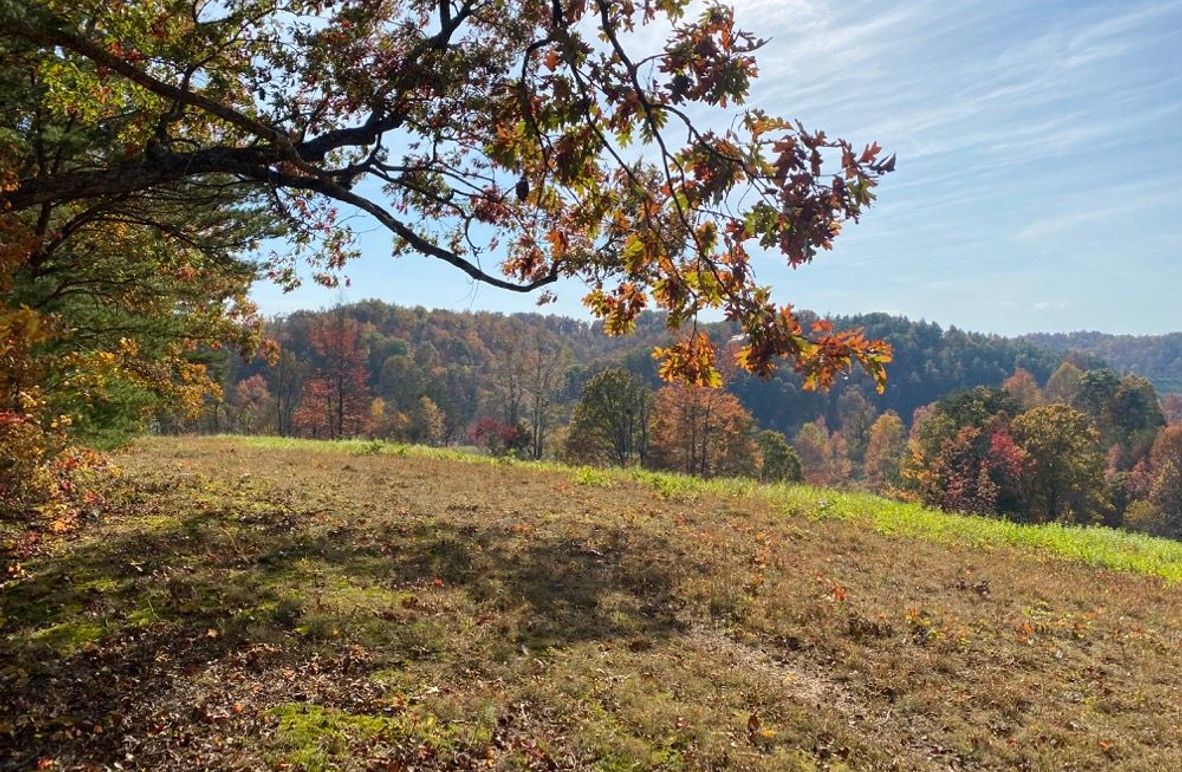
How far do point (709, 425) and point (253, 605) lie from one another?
40964 mm

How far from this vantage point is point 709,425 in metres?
46.0

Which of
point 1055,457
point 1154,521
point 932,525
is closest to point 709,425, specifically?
point 1055,457

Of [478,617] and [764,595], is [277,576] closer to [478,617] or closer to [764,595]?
[478,617]

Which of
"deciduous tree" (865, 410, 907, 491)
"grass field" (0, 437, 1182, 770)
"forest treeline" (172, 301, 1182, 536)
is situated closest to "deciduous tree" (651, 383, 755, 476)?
"forest treeline" (172, 301, 1182, 536)

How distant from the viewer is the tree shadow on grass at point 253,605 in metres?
4.85

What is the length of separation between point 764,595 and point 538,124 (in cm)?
582

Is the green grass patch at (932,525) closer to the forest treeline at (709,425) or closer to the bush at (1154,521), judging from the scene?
the forest treeline at (709,425)

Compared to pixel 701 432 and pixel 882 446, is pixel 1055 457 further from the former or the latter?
pixel 882 446

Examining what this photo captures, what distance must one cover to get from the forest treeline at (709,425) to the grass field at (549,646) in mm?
3150

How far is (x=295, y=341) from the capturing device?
3356 inches

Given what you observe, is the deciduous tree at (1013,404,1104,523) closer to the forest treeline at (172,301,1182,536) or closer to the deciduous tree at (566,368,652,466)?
the forest treeline at (172,301,1182,536)

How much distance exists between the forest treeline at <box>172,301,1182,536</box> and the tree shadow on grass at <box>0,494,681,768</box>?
4.11m

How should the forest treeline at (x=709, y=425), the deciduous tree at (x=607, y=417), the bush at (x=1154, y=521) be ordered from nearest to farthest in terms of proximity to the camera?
the forest treeline at (x=709, y=425) < the deciduous tree at (x=607, y=417) < the bush at (x=1154, y=521)

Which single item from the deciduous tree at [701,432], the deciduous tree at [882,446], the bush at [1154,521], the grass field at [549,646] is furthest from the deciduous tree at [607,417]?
the deciduous tree at [882,446]
